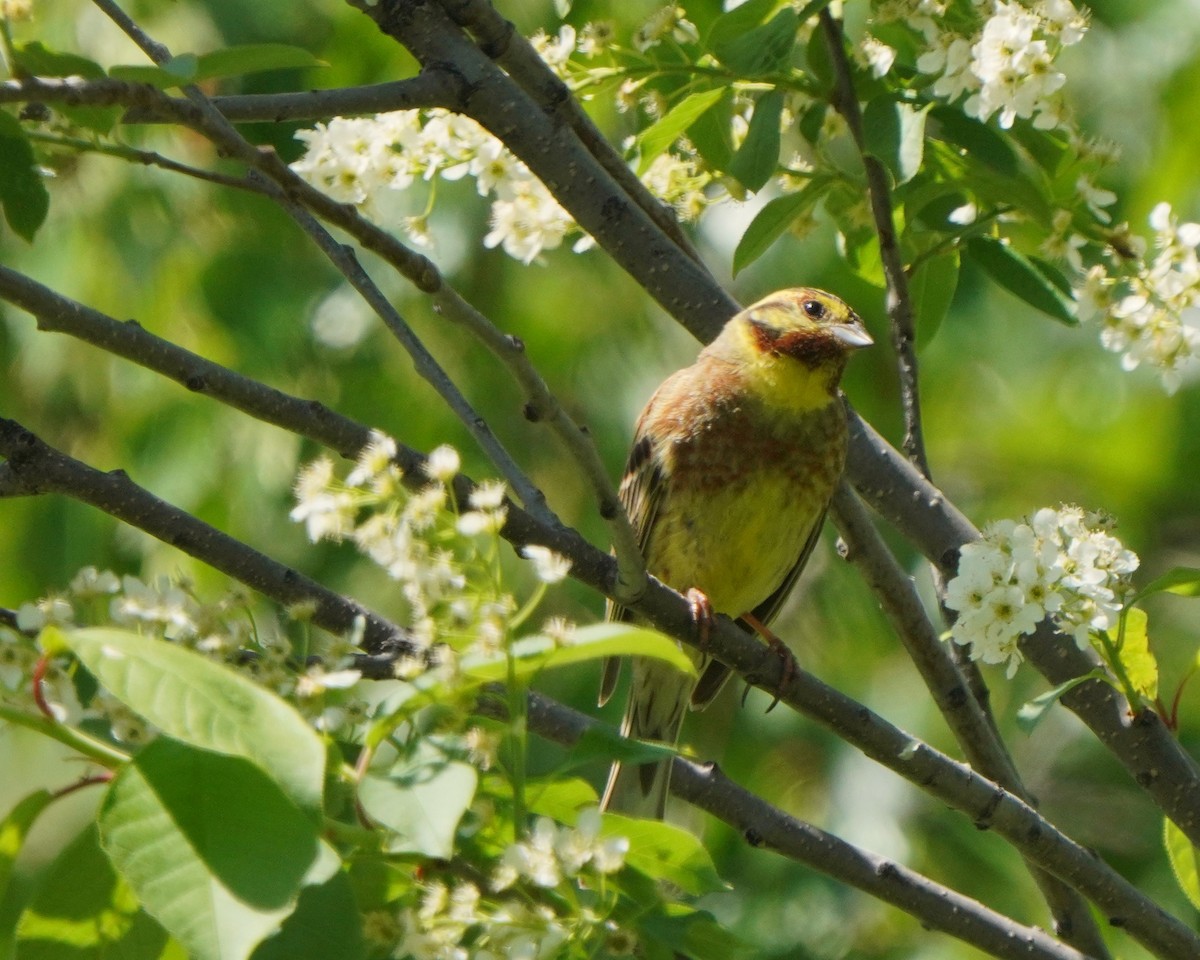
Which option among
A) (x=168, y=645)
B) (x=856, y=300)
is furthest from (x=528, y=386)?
(x=856, y=300)

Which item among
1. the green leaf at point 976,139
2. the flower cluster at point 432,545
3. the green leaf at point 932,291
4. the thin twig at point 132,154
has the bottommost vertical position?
the flower cluster at point 432,545

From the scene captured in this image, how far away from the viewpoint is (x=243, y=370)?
7.66 metres

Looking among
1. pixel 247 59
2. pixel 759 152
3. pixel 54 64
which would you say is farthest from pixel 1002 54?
pixel 54 64

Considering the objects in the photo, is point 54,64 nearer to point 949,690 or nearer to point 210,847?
point 210,847

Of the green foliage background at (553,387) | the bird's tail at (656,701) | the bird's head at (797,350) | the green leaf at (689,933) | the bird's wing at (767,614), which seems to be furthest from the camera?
the green foliage background at (553,387)

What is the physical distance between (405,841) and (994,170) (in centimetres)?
188

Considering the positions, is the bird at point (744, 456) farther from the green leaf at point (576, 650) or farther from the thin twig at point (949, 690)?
the green leaf at point (576, 650)

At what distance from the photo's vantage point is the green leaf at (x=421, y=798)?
160 centimetres

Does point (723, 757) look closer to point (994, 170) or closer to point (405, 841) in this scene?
point (994, 170)

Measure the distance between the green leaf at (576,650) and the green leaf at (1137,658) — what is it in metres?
1.46

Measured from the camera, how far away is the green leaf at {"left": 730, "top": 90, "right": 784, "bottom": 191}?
296 cm

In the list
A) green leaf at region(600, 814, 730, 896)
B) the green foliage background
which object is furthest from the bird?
the green foliage background

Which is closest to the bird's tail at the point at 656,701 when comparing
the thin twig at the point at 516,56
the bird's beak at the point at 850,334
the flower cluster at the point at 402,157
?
the bird's beak at the point at 850,334

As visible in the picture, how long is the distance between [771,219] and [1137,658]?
1.05m
